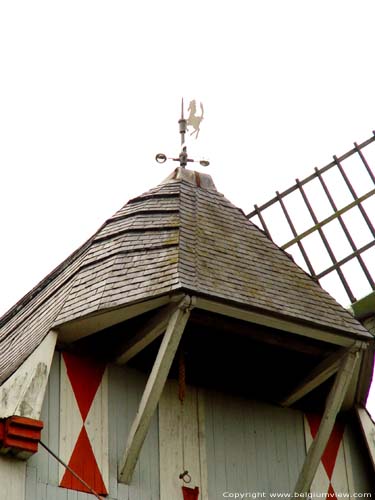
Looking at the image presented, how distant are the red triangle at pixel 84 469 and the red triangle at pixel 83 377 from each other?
29 centimetres

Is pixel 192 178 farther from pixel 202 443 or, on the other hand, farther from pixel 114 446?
pixel 114 446

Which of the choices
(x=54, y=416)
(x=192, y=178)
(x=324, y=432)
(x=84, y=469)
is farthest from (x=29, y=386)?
(x=192, y=178)

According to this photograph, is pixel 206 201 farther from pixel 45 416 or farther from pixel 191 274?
pixel 45 416

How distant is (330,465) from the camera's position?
19000mm

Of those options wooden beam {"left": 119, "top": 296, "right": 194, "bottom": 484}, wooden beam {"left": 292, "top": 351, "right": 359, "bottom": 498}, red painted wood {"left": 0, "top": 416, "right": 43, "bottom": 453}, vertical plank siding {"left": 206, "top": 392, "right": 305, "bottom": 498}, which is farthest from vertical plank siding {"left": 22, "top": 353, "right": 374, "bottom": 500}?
wooden beam {"left": 292, "top": 351, "right": 359, "bottom": 498}

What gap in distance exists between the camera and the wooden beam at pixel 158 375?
16.8 m

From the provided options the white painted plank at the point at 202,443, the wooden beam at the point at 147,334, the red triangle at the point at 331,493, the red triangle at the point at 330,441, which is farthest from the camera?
the red triangle at the point at 330,441

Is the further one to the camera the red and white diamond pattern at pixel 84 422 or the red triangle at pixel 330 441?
the red triangle at pixel 330 441

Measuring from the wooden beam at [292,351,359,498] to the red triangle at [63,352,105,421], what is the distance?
2138 mm

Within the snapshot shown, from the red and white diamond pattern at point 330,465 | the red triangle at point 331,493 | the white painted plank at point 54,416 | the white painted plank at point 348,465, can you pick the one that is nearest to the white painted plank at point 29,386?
the white painted plank at point 54,416

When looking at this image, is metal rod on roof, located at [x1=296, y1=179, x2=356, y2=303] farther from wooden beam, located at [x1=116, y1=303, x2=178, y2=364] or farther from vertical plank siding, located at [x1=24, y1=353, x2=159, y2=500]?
wooden beam, located at [x1=116, y1=303, x2=178, y2=364]

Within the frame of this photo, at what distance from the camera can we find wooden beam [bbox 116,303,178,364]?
56.3 feet

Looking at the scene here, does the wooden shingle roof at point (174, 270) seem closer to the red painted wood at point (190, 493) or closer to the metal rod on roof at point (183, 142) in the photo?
the metal rod on roof at point (183, 142)

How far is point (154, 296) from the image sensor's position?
17.0 metres
